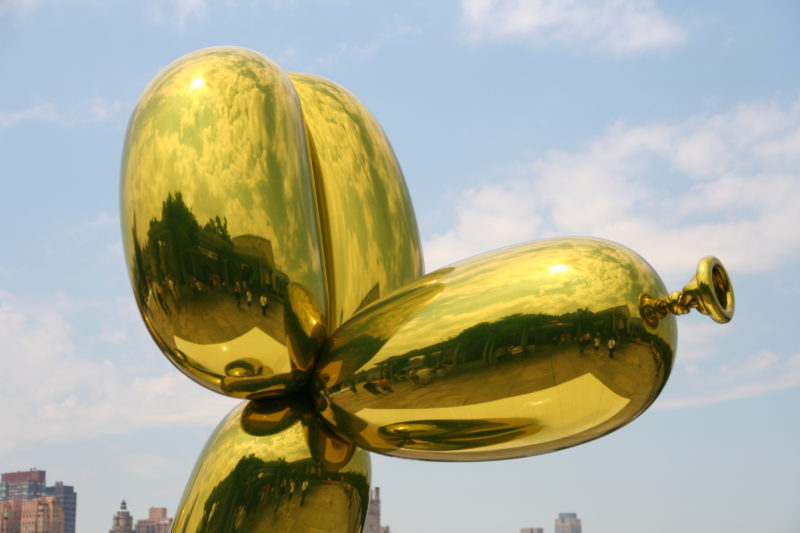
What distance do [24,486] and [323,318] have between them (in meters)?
89.5

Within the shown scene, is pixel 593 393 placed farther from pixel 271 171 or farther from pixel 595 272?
pixel 271 171

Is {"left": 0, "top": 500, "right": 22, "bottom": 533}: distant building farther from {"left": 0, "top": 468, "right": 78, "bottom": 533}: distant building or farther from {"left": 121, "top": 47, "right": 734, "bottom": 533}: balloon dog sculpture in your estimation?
{"left": 121, "top": 47, "right": 734, "bottom": 533}: balloon dog sculpture

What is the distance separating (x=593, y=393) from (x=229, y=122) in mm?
1313

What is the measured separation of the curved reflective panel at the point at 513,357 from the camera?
2.53m

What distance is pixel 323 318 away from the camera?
2910 millimetres

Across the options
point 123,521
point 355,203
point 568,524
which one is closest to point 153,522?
point 123,521

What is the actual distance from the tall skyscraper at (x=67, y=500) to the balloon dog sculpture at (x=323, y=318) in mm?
87203

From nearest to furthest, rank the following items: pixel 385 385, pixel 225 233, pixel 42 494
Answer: pixel 385 385
pixel 225 233
pixel 42 494

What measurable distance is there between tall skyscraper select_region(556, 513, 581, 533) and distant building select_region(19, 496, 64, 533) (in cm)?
4668

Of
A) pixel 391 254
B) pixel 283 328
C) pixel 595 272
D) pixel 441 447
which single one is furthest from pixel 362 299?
Result: pixel 595 272

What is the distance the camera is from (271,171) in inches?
115

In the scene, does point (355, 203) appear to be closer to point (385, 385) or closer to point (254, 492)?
point (385, 385)

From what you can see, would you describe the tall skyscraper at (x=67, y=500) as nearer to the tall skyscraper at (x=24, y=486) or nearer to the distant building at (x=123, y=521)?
the tall skyscraper at (x=24, y=486)

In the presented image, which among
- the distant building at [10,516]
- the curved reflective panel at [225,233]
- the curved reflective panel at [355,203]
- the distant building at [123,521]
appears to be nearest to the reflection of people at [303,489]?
the curved reflective panel at [225,233]
